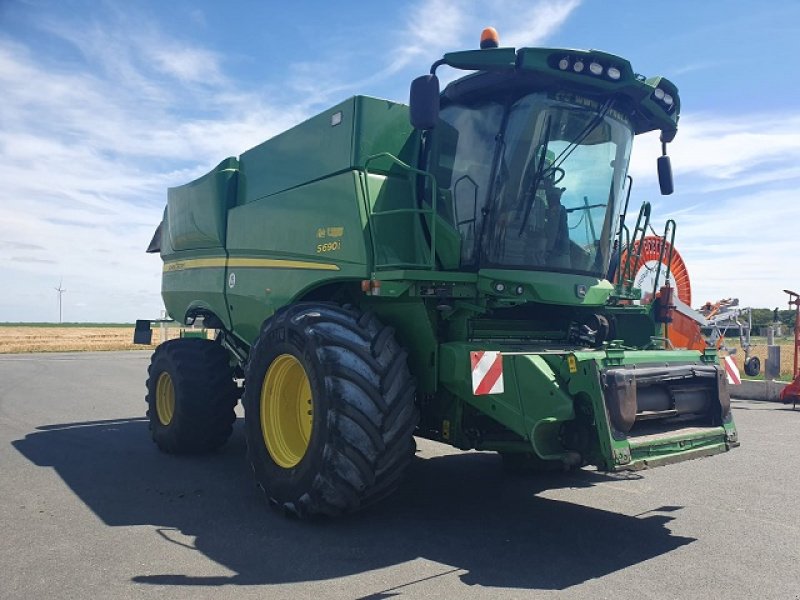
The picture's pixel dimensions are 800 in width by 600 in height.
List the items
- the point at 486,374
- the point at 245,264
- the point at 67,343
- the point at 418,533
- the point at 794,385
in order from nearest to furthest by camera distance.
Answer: the point at 486,374
the point at 418,533
the point at 245,264
the point at 794,385
the point at 67,343

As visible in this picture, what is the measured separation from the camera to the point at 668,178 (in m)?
6.29

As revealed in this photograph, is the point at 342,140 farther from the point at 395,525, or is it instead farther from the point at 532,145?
the point at 395,525

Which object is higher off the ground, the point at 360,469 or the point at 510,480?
the point at 360,469

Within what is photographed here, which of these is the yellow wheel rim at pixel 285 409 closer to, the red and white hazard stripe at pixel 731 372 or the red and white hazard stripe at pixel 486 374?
the red and white hazard stripe at pixel 486 374

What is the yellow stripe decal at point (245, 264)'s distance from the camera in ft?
19.3

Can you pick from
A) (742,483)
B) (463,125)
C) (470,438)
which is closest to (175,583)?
(470,438)

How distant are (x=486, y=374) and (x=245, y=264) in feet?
11.2

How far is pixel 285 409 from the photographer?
18.5 feet

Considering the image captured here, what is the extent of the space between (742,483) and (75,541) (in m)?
5.48

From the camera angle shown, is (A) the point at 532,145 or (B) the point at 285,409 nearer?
(A) the point at 532,145

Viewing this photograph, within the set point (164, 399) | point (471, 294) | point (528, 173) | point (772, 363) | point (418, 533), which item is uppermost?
point (528, 173)

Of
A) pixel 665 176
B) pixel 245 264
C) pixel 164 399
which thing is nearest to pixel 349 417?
pixel 245 264

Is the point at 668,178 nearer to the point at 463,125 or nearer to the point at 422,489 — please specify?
the point at 463,125

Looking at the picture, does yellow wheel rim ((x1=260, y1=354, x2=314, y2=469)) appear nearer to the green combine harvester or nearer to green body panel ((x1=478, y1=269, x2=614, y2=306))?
the green combine harvester
